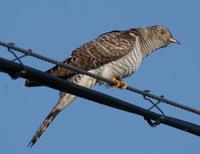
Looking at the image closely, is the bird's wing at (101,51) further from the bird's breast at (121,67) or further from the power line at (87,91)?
the power line at (87,91)

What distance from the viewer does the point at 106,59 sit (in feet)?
30.1

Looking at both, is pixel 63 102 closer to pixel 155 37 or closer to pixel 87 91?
pixel 155 37

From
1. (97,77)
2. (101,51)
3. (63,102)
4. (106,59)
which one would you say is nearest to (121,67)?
(106,59)

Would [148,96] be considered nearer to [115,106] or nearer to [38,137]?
[115,106]

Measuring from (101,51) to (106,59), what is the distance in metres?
0.16

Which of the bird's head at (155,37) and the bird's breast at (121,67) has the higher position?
the bird's breast at (121,67)

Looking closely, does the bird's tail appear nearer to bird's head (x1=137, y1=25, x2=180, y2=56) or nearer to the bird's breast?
the bird's breast

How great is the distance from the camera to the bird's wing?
8.98 metres

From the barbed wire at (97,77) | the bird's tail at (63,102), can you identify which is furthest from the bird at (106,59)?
the barbed wire at (97,77)

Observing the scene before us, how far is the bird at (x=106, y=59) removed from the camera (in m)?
8.82

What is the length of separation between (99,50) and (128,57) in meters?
0.38

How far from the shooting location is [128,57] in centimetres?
927

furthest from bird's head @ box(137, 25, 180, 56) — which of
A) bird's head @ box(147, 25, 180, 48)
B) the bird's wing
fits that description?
the bird's wing

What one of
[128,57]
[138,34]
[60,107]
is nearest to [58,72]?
[60,107]
